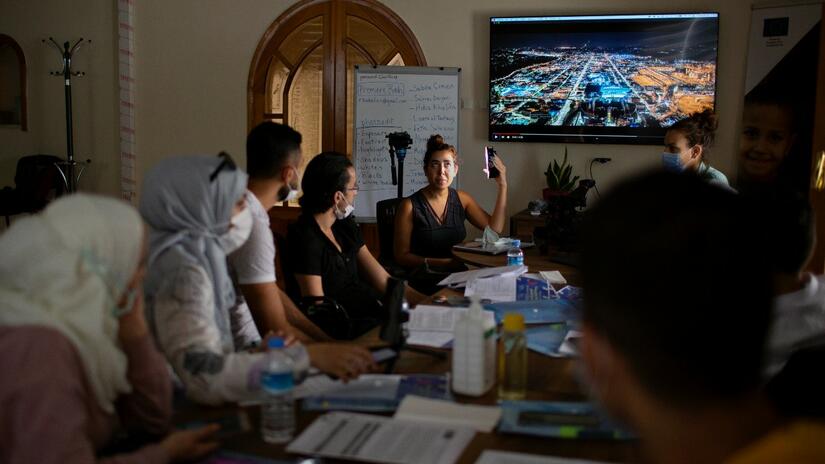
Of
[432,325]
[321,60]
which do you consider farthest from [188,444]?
[321,60]

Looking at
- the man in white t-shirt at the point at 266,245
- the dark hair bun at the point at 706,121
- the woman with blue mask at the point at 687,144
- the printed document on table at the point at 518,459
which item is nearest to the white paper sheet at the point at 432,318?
the man in white t-shirt at the point at 266,245

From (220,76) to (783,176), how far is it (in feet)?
13.4

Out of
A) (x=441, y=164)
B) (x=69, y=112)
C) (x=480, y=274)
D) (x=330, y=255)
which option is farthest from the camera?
(x=69, y=112)

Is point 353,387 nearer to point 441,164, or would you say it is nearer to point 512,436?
point 512,436

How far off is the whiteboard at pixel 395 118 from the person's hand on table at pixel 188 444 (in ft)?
14.0

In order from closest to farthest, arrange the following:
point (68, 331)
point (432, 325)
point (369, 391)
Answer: point (68, 331) → point (369, 391) → point (432, 325)

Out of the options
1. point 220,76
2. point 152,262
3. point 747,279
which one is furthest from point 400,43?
point 747,279

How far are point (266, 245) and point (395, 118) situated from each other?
10.7 feet

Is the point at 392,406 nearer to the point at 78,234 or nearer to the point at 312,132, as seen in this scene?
the point at 78,234

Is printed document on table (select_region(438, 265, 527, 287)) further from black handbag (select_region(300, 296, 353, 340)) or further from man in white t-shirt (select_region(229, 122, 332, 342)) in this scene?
man in white t-shirt (select_region(229, 122, 332, 342))

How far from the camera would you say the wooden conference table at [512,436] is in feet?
4.88

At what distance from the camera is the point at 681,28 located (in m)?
5.11

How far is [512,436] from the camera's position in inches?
61.9

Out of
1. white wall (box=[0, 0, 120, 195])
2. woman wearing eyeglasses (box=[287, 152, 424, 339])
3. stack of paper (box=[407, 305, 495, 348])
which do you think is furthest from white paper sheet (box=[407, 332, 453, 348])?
white wall (box=[0, 0, 120, 195])
